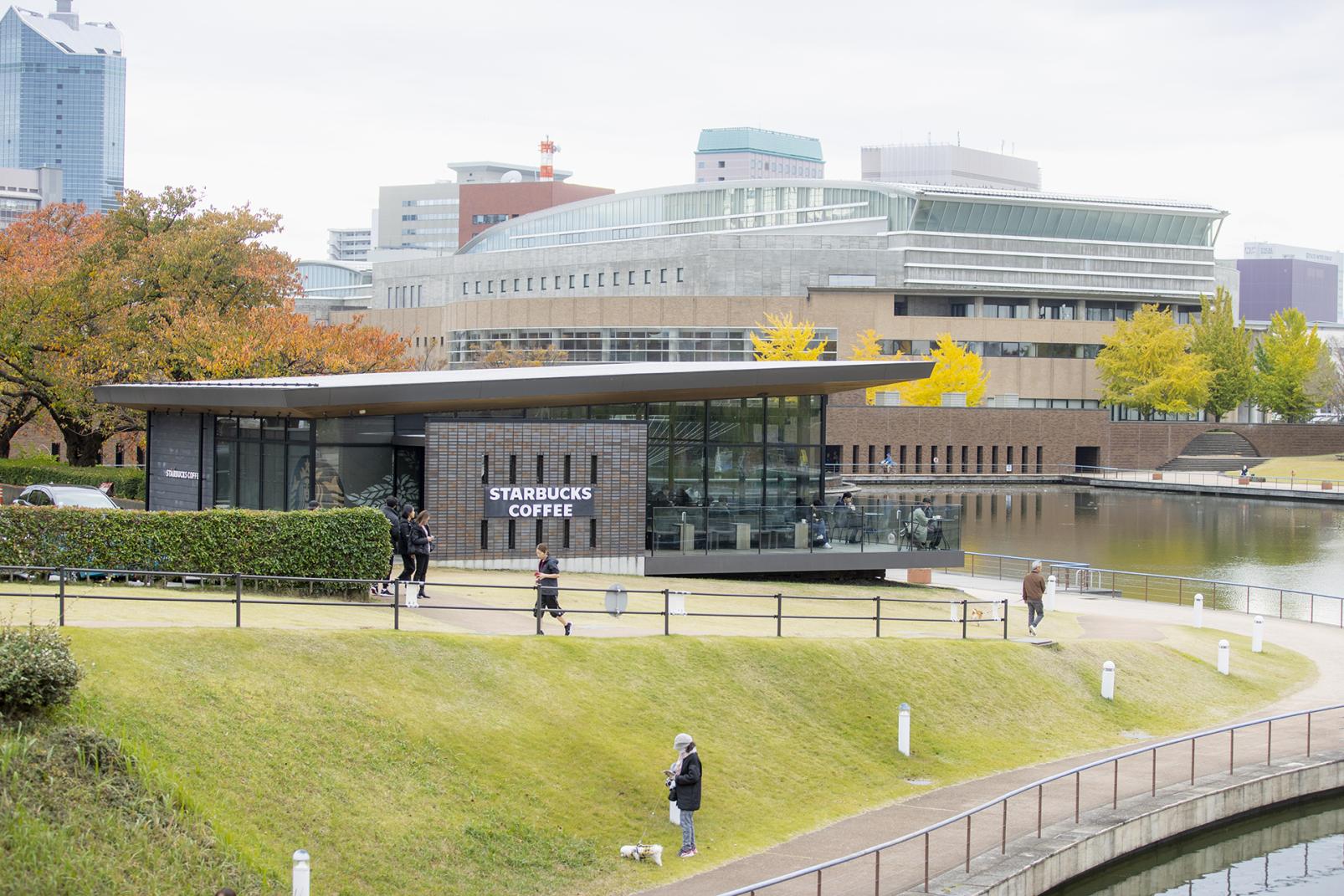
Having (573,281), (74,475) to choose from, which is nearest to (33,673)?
(74,475)

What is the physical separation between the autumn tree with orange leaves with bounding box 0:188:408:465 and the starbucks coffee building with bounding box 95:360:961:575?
47.0ft

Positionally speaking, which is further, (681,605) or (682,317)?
(682,317)

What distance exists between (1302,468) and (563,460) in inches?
3406

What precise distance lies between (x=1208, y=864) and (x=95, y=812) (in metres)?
14.6

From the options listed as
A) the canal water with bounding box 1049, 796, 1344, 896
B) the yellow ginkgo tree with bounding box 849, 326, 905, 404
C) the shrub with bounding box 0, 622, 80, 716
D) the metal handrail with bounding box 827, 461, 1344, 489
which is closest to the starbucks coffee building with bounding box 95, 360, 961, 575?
the shrub with bounding box 0, 622, 80, 716

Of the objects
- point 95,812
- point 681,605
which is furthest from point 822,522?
point 95,812

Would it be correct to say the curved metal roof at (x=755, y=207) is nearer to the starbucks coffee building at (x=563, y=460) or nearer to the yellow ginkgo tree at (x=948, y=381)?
the yellow ginkgo tree at (x=948, y=381)

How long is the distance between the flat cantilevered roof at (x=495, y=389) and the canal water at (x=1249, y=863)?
42.0 ft

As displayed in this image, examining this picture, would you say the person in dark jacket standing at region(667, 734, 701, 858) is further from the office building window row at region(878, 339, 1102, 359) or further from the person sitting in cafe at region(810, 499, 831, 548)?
the office building window row at region(878, 339, 1102, 359)

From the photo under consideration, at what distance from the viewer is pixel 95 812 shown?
13.7 meters

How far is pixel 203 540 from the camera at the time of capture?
76.3ft

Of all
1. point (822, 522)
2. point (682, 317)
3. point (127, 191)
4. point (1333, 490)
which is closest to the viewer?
point (822, 522)

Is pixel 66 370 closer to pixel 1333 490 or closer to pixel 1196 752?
pixel 1196 752

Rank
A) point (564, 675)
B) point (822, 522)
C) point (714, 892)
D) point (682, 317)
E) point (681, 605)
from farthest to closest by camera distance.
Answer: point (682, 317) → point (822, 522) → point (681, 605) → point (564, 675) → point (714, 892)
